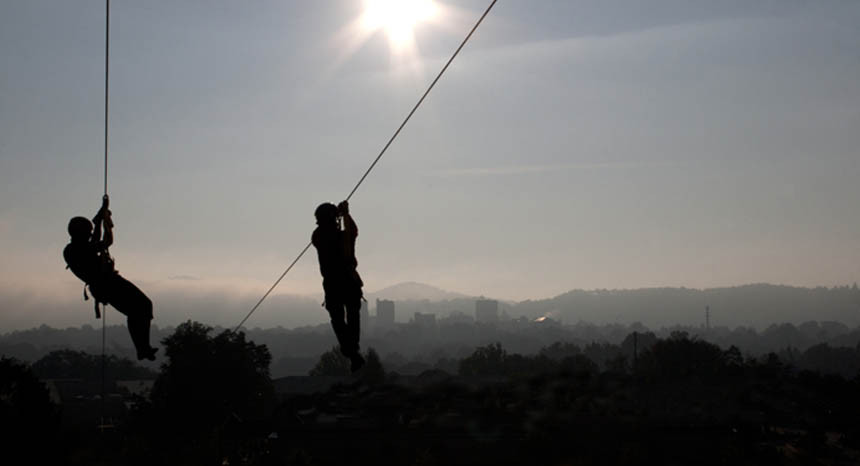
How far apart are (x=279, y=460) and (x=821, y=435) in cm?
2991

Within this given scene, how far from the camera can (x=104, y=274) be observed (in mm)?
12008

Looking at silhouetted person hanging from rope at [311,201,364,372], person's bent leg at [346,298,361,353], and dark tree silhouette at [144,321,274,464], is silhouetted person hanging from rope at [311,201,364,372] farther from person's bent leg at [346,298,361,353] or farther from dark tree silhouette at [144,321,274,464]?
dark tree silhouette at [144,321,274,464]

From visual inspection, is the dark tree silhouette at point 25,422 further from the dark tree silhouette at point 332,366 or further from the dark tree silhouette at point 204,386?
the dark tree silhouette at point 332,366

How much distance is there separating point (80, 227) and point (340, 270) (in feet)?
12.7

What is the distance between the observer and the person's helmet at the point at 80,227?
1191cm

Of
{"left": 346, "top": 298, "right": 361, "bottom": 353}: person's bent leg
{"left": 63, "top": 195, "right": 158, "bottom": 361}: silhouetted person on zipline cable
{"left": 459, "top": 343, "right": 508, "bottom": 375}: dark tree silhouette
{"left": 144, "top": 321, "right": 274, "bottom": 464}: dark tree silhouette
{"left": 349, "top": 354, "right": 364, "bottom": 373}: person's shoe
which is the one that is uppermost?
{"left": 63, "top": 195, "right": 158, "bottom": 361}: silhouetted person on zipline cable

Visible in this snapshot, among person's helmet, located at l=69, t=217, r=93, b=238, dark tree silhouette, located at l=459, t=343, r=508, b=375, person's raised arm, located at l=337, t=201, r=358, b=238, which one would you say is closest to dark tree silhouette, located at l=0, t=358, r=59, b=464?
person's helmet, located at l=69, t=217, r=93, b=238

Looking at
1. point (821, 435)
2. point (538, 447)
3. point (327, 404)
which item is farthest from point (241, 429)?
point (821, 435)

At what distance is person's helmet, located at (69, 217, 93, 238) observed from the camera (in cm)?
1191

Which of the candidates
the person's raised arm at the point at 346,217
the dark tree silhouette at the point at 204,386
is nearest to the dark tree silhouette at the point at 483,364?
the dark tree silhouette at the point at 204,386

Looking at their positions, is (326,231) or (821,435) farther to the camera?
(821,435)

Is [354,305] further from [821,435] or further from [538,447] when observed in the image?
[821,435]

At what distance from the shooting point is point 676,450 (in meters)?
38.5

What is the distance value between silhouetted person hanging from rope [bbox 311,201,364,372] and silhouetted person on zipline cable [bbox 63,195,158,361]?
2.96 meters
